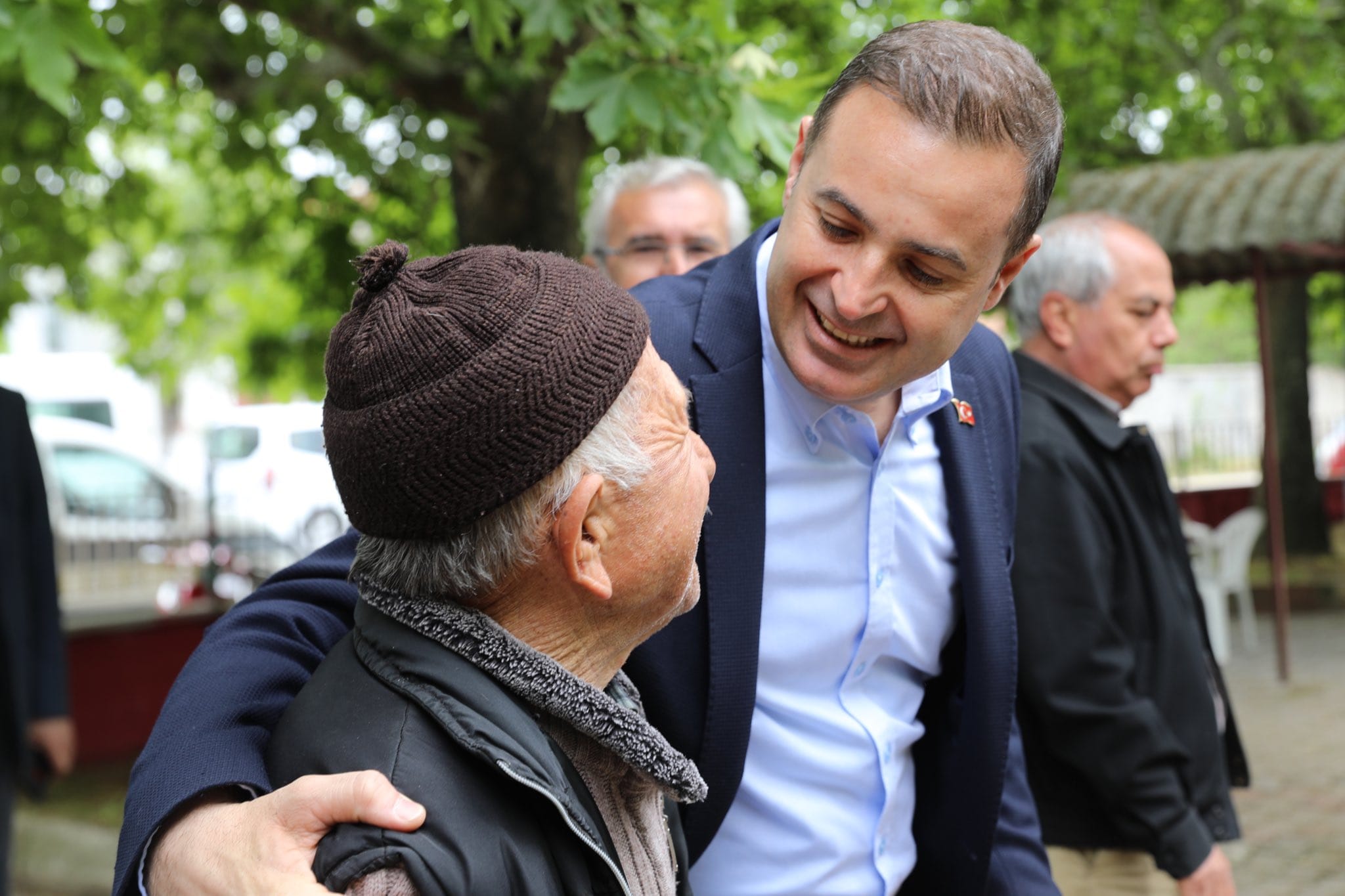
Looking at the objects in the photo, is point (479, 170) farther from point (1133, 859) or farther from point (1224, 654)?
Result: point (1224, 654)

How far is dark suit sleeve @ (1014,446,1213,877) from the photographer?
2.96 metres

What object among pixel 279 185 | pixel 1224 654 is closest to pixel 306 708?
pixel 279 185

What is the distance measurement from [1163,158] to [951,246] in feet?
43.5

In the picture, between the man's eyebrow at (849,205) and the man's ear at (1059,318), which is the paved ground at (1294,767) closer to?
the man's ear at (1059,318)

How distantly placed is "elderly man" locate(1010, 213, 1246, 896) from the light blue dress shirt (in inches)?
40.3

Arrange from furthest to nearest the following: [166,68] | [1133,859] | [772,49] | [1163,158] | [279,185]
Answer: [1163,158] → [279,185] → [772,49] → [166,68] → [1133,859]

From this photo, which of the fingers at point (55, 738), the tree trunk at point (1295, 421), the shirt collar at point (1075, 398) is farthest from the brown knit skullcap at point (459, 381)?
the tree trunk at point (1295, 421)

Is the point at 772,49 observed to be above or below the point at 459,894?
above

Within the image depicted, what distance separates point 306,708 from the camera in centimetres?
149

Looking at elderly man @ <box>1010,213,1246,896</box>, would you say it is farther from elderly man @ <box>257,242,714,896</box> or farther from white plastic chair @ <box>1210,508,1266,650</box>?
white plastic chair @ <box>1210,508,1266,650</box>

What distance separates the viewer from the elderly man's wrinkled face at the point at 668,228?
3.84 metres

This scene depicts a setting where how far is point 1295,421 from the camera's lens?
14570mm

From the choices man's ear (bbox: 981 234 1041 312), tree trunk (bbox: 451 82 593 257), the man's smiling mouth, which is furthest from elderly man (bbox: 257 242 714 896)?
tree trunk (bbox: 451 82 593 257)

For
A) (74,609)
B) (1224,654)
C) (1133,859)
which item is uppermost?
(1133,859)
